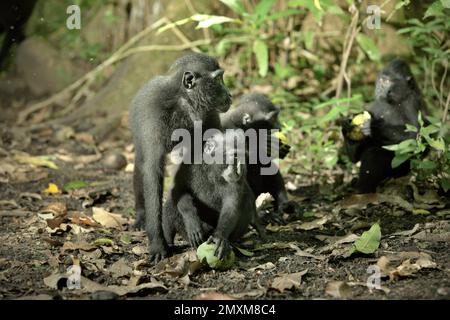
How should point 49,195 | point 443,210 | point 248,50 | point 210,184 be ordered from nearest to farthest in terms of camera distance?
point 210,184, point 443,210, point 49,195, point 248,50

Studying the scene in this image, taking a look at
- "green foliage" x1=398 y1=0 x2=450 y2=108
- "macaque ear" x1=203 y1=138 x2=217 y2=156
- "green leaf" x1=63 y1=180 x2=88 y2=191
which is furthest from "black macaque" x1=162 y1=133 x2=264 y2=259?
"green foliage" x1=398 y1=0 x2=450 y2=108

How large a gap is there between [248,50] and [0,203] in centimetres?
409

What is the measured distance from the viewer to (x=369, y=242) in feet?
13.6

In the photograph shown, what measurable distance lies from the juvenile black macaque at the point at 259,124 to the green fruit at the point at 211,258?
1.55 m

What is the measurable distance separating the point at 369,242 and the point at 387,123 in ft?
7.18

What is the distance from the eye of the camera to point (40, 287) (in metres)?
3.67

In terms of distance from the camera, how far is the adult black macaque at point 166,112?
4.42 m

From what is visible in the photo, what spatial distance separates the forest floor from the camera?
3594mm

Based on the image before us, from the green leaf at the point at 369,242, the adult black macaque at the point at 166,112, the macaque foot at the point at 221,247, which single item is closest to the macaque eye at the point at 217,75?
the adult black macaque at the point at 166,112

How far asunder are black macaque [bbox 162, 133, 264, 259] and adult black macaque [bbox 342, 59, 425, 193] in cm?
167

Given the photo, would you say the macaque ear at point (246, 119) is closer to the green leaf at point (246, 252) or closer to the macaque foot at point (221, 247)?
the green leaf at point (246, 252)
